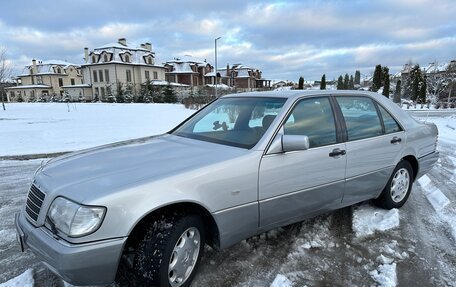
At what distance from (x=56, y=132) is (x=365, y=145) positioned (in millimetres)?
12152

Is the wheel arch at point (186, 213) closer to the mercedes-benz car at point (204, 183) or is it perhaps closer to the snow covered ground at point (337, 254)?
the mercedes-benz car at point (204, 183)

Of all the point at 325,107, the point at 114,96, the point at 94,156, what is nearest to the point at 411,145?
the point at 325,107

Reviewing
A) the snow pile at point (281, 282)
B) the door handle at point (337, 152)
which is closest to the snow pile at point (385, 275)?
the snow pile at point (281, 282)

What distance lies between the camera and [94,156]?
124 inches

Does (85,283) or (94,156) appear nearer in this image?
(85,283)

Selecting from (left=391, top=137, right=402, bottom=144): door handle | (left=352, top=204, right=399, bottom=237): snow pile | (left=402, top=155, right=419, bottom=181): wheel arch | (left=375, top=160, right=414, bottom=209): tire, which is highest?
(left=391, top=137, right=402, bottom=144): door handle

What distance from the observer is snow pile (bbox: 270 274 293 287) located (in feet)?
9.40

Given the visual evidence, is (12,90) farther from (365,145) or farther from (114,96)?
(365,145)

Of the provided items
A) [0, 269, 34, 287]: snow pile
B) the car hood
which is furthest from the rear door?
[0, 269, 34, 287]: snow pile

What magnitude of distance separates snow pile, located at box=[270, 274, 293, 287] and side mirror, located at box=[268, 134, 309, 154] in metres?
1.11

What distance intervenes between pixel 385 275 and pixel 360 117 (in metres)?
1.83

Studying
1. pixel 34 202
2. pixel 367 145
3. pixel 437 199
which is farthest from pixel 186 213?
pixel 437 199

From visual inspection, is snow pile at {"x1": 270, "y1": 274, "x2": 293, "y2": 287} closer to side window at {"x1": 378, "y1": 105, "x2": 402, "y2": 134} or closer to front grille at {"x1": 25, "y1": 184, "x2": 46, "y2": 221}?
front grille at {"x1": 25, "y1": 184, "x2": 46, "y2": 221}

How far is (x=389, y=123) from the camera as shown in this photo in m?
4.33
